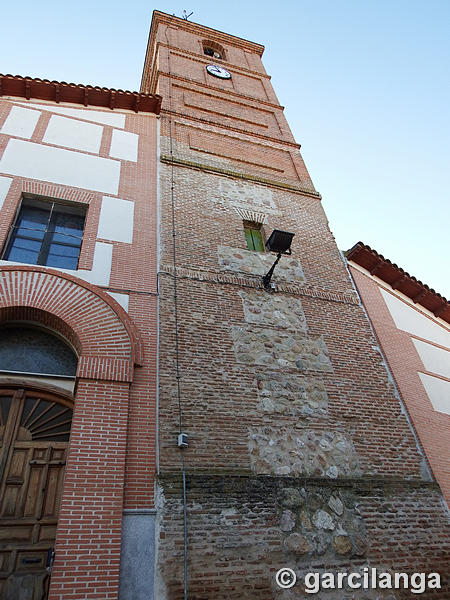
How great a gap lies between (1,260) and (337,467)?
5569 mm

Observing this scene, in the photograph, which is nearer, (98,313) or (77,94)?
(98,313)

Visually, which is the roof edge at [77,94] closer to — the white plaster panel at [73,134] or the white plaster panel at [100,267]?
the white plaster panel at [73,134]

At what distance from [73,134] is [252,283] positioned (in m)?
5.10

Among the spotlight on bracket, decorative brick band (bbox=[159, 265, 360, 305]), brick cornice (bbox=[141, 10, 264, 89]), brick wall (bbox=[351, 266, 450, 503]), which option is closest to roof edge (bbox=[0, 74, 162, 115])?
decorative brick band (bbox=[159, 265, 360, 305])

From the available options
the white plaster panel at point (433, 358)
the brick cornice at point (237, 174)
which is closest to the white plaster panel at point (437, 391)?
the white plaster panel at point (433, 358)

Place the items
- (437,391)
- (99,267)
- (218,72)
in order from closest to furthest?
(99,267)
(437,391)
(218,72)

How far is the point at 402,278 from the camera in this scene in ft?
32.2

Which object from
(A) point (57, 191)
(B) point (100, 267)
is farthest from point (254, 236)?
(A) point (57, 191)

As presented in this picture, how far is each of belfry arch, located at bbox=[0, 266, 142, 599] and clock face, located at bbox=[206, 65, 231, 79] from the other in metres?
10.4

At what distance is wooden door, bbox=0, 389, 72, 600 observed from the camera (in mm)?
→ 4164

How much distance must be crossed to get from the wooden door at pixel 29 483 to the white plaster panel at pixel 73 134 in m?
5.42

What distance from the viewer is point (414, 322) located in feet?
30.7

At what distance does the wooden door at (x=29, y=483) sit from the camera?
4164 mm

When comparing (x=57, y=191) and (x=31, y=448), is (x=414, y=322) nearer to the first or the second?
(x=57, y=191)
